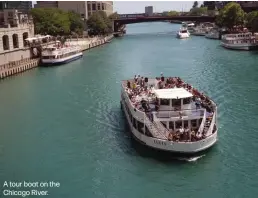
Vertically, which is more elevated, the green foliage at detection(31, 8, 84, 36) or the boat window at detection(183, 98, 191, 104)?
the green foliage at detection(31, 8, 84, 36)

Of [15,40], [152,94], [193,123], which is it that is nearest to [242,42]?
[15,40]

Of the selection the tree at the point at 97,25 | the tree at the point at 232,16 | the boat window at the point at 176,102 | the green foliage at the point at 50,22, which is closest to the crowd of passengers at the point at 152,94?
the boat window at the point at 176,102

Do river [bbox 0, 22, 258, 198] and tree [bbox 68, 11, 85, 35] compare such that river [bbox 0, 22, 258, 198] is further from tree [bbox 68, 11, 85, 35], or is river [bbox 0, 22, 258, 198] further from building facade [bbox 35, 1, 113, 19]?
building facade [bbox 35, 1, 113, 19]

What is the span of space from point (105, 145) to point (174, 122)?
19.0 feet

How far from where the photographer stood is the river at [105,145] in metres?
26.8

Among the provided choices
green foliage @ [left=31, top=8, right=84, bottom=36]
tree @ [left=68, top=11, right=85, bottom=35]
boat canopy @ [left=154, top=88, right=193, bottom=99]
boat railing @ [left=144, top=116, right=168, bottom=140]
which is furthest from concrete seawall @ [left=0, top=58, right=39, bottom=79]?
tree @ [left=68, top=11, right=85, bottom=35]

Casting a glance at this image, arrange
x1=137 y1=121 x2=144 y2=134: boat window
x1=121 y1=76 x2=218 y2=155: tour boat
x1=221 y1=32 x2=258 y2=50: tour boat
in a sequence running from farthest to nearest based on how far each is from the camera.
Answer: x1=221 y1=32 x2=258 y2=50: tour boat, x1=137 y1=121 x2=144 y2=134: boat window, x1=121 y1=76 x2=218 y2=155: tour boat

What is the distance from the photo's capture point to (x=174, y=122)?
105 feet

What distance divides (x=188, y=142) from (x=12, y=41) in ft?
198

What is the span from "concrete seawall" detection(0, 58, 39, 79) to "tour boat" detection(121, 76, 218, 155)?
38791 millimetres

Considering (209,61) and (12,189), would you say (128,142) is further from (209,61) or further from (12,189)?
(209,61)

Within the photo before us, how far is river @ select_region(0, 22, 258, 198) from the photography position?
88.0 feet

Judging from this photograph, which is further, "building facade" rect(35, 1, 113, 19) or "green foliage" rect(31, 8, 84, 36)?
"building facade" rect(35, 1, 113, 19)

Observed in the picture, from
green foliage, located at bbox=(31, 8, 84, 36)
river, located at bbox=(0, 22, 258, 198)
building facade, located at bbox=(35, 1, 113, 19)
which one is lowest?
river, located at bbox=(0, 22, 258, 198)
